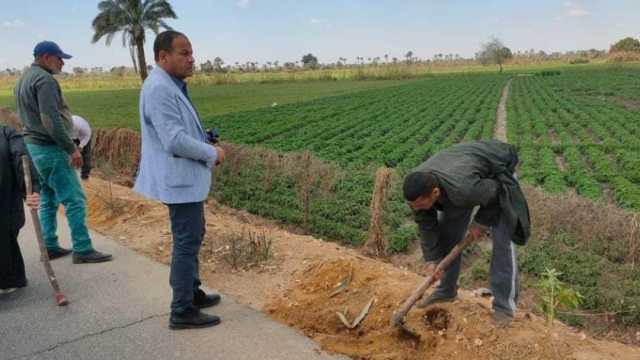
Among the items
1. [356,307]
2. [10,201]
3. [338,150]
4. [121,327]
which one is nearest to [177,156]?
[121,327]

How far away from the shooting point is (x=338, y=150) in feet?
44.5

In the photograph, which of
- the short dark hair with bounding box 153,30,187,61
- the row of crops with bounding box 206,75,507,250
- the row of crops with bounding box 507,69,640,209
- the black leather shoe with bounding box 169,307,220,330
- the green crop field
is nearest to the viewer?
the short dark hair with bounding box 153,30,187,61

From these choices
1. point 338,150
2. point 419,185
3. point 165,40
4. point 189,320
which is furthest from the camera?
point 338,150

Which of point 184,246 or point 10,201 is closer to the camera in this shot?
point 184,246

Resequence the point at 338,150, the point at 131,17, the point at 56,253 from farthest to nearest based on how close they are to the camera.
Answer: the point at 131,17
the point at 338,150
the point at 56,253

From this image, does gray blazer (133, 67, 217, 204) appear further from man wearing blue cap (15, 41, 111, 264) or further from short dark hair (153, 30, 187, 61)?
man wearing blue cap (15, 41, 111, 264)

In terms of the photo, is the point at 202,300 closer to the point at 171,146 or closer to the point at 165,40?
the point at 171,146

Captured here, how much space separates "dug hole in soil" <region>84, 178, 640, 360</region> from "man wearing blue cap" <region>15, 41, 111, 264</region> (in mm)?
704

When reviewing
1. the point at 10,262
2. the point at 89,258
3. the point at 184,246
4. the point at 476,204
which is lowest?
the point at 89,258

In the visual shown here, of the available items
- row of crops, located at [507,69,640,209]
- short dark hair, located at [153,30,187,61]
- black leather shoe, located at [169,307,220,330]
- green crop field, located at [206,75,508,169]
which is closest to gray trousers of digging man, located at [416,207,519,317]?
black leather shoe, located at [169,307,220,330]

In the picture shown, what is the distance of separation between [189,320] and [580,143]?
12.8m

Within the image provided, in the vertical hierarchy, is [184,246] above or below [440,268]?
above

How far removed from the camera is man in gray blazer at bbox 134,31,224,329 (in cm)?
346

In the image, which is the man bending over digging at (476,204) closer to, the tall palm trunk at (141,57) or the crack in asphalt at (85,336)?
the crack in asphalt at (85,336)
